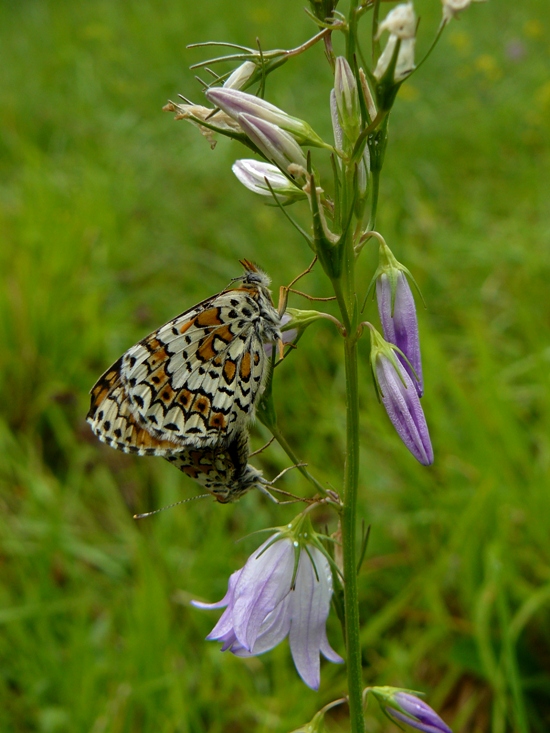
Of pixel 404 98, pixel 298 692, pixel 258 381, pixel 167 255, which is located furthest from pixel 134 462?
pixel 404 98

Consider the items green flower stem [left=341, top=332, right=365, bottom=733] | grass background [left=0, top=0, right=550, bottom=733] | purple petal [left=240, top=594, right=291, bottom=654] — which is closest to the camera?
green flower stem [left=341, top=332, right=365, bottom=733]

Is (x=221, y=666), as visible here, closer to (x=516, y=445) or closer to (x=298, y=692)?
(x=298, y=692)

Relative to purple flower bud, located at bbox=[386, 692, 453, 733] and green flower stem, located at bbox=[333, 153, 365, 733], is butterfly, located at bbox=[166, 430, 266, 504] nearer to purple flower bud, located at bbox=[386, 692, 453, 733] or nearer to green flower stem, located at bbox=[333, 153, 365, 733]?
green flower stem, located at bbox=[333, 153, 365, 733]

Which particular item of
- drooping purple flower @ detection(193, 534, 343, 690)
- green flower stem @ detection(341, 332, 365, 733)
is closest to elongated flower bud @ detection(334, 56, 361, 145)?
green flower stem @ detection(341, 332, 365, 733)

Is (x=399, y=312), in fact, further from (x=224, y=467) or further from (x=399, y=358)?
(x=224, y=467)

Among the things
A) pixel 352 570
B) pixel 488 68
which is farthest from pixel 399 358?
pixel 488 68

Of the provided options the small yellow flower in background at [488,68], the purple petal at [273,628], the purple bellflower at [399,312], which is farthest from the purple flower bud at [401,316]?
the small yellow flower in background at [488,68]
